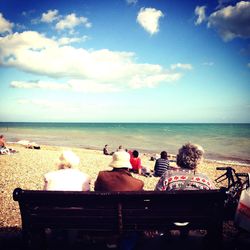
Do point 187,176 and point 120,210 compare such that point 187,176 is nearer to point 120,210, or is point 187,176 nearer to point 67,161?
point 120,210

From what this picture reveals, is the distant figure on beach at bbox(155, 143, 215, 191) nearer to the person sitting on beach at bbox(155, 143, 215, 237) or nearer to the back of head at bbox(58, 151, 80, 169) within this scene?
the person sitting on beach at bbox(155, 143, 215, 237)

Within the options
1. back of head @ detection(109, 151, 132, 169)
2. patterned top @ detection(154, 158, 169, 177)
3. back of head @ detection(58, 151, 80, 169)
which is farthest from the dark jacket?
patterned top @ detection(154, 158, 169, 177)

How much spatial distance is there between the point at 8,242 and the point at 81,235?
1.33 meters

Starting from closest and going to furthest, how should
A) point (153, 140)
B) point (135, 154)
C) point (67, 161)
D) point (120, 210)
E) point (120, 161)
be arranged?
point (120, 210) < point (120, 161) < point (67, 161) < point (135, 154) < point (153, 140)

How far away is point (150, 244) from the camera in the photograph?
3904 mm

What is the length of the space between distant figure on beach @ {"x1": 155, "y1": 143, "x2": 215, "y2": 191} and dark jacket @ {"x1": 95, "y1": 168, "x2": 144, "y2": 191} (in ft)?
1.12

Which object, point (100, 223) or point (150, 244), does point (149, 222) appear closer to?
point (100, 223)

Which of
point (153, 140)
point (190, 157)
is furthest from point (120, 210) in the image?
point (153, 140)

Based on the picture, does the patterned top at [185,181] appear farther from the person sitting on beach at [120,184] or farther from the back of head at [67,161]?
the back of head at [67,161]

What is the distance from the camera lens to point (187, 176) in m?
3.54

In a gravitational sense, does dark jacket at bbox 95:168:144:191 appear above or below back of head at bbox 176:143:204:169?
below

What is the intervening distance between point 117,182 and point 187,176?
965 mm

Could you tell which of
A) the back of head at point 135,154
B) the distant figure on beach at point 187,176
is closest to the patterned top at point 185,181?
the distant figure on beach at point 187,176

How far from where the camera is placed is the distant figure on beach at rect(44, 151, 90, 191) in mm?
3678
